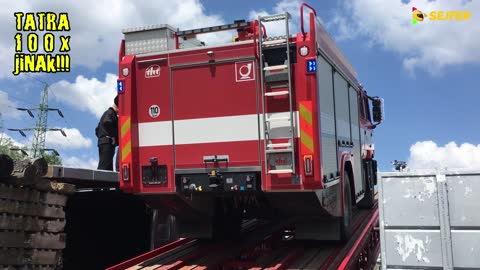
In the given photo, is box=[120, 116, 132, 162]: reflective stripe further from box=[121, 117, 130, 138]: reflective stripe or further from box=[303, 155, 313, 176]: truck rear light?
box=[303, 155, 313, 176]: truck rear light

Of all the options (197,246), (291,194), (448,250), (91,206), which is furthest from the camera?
(91,206)

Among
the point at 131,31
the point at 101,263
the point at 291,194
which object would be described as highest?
the point at 131,31

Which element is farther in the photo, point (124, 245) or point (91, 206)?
point (124, 245)

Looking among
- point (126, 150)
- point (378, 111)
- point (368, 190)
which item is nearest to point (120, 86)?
point (126, 150)

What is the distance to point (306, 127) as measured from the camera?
225 inches

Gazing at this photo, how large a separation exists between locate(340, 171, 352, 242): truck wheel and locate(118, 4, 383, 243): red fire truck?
0.04 m

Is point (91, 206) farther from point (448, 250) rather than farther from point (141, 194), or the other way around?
point (448, 250)

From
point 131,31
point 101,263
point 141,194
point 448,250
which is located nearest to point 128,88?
point 131,31

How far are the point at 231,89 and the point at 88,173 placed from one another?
274 cm

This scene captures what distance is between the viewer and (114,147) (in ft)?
30.1

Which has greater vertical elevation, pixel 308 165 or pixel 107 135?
pixel 107 135

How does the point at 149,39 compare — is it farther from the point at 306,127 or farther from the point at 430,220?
the point at 430,220

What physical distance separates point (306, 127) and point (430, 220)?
1.72 m

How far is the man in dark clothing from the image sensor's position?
891 cm
